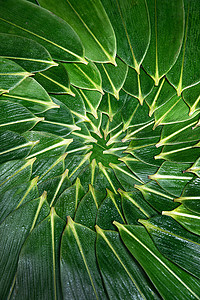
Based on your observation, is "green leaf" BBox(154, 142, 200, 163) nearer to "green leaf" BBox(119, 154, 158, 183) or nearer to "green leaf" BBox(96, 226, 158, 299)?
"green leaf" BBox(119, 154, 158, 183)

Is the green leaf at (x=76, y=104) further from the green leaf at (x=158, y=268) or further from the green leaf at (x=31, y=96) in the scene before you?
the green leaf at (x=158, y=268)

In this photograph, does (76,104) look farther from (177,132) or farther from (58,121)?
(177,132)

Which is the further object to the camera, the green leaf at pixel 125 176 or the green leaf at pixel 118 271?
the green leaf at pixel 125 176

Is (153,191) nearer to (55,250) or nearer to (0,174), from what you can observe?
(55,250)

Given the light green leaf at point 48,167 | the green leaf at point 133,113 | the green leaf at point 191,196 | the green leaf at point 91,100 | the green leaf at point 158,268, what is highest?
the green leaf at point 91,100

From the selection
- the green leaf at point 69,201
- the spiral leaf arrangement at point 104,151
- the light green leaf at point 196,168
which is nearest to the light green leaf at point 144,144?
the spiral leaf arrangement at point 104,151

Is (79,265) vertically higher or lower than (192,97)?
lower

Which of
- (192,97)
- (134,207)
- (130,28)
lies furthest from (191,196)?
(130,28)
